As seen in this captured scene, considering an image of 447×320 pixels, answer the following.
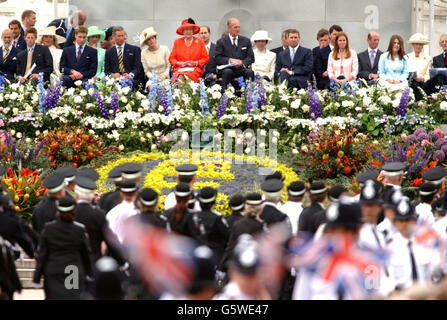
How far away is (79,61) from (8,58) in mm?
1548

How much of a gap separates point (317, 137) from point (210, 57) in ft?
12.7

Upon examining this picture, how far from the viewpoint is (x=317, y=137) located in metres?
15.0

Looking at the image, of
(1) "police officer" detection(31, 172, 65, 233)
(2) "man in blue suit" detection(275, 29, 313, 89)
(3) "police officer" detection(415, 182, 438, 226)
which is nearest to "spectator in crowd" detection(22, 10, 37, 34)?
(2) "man in blue suit" detection(275, 29, 313, 89)

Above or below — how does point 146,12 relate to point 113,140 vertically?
above

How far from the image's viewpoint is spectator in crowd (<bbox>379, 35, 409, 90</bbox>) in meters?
16.9

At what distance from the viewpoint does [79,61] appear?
17.4 meters

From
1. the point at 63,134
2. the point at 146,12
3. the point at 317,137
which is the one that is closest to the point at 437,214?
the point at 317,137

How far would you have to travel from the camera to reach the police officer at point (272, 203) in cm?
955

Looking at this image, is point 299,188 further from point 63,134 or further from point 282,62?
point 282,62

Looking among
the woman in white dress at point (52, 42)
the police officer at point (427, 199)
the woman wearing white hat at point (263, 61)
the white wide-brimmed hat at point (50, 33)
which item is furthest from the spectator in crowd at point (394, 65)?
the police officer at point (427, 199)

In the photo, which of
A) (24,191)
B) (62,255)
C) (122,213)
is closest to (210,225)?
(122,213)

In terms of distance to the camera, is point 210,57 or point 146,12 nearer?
point 210,57

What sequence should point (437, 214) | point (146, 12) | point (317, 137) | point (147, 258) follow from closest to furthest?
point (147, 258)
point (437, 214)
point (317, 137)
point (146, 12)

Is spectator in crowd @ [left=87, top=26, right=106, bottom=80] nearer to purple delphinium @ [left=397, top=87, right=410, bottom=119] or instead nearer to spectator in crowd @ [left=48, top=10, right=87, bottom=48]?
spectator in crowd @ [left=48, top=10, right=87, bottom=48]
